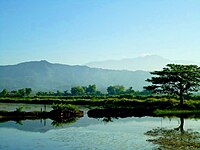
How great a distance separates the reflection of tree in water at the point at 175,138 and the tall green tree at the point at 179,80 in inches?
820

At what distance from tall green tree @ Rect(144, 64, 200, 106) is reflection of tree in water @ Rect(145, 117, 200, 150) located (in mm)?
20821

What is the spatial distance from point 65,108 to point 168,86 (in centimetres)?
1860

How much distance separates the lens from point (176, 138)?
2748 centimetres

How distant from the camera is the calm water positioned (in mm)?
25062

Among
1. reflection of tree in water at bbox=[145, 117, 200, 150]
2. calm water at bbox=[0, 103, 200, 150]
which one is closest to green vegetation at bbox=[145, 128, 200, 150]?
reflection of tree in water at bbox=[145, 117, 200, 150]

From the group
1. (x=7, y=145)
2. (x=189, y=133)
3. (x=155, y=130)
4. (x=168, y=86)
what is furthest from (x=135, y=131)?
(x=168, y=86)

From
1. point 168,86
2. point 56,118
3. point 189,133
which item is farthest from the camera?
point 168,86

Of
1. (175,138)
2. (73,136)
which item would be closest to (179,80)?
(175,138)

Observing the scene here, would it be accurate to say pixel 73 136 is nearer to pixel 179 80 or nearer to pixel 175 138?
pixel 175 138

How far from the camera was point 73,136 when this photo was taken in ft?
96.3

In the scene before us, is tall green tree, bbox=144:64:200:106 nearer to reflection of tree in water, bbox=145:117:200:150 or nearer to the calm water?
the calm water

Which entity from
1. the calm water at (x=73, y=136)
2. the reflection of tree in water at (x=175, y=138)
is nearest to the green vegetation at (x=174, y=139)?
the reflection of tree in water at (x=175, y=138)

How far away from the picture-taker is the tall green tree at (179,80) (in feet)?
177

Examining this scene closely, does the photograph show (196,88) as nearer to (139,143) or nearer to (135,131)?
(135,131)
